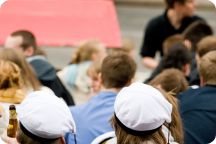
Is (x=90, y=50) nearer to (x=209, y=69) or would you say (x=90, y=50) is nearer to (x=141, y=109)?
(x=209, y=69)

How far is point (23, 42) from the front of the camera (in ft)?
19.8

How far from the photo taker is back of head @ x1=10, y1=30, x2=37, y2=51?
598 cm

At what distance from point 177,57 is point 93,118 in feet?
5.48

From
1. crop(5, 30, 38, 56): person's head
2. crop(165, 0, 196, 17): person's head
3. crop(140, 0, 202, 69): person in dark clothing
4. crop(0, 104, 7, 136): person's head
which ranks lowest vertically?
crop(140, 0, 202, 69): person in dark clothing

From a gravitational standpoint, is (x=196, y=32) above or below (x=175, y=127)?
below

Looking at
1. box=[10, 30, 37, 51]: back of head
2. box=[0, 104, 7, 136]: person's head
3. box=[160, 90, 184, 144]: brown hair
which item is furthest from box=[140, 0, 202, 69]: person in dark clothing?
box=[160, 90, 184, 144]: brown hair

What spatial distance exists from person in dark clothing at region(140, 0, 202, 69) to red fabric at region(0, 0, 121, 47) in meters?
0.78

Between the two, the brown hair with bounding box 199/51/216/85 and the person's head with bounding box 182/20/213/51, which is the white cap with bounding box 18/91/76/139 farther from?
the person's head with bounding box 182/20/213/51

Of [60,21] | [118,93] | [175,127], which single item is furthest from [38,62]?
[175,127]

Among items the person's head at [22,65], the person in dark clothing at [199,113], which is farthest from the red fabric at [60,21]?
the person in dark clothing at [199,113]

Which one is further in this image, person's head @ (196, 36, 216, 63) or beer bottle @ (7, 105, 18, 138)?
person's head @ (196, 36, 216, 63)

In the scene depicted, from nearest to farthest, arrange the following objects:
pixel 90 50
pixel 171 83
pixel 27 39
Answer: pixel 171 83, pixel 27 39, pixel 90 50

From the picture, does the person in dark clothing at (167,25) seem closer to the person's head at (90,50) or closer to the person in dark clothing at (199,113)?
the person's head at (90,50)

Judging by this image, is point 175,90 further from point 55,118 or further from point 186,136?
point 55,118
